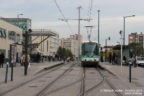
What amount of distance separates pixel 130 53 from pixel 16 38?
23606 millimetres

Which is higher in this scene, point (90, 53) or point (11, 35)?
point (11, 35)

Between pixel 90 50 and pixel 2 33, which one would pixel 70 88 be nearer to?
pixel 90 50

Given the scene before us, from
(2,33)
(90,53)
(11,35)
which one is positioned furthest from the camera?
(11,35)

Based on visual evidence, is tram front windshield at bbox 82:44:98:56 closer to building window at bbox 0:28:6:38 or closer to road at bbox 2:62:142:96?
road at bbox 2:62:142:96

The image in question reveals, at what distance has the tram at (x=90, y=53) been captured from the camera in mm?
33094

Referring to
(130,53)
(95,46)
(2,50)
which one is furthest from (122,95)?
(2,50)

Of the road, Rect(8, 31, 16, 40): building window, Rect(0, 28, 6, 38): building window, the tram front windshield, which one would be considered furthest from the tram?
Rect(8, 31, 16, 40): building window

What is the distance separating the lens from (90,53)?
33.2m

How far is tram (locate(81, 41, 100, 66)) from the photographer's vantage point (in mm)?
33094

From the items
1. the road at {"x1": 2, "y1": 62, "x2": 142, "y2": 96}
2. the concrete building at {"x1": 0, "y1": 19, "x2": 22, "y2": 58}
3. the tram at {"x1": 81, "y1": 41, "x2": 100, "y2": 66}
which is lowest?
the road at {"x1": 2, "y1": 62, "x2": 142, "y2": 96}

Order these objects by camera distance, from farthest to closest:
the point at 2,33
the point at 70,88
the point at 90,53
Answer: the point at 2,33 → the point at 90,53 → the point at 70,88

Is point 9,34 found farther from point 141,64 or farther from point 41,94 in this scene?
point 41,94

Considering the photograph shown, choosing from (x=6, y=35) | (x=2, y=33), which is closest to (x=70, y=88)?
(x=2, y=33)

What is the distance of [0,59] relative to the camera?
2902 centimetres
